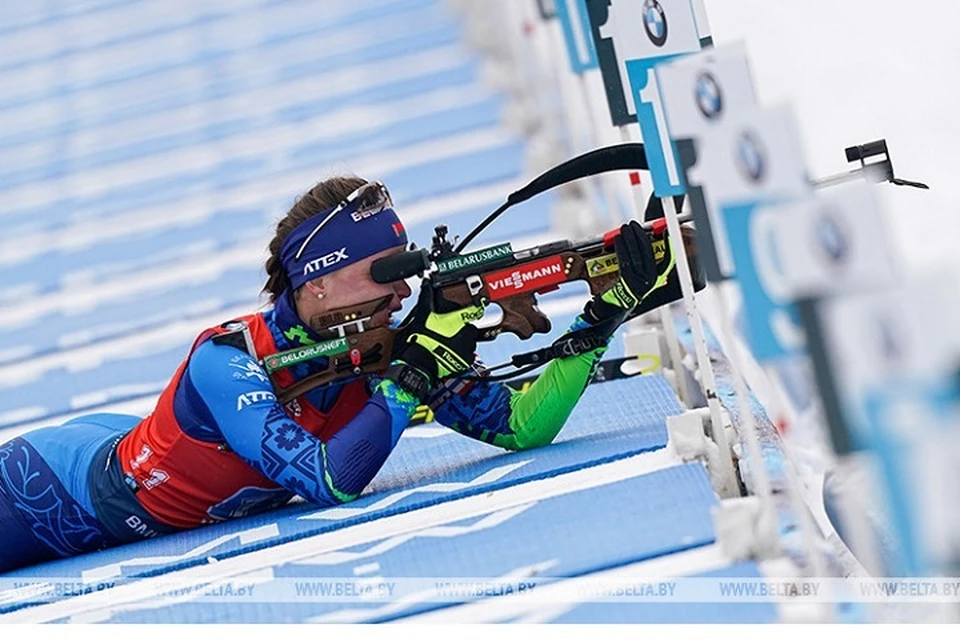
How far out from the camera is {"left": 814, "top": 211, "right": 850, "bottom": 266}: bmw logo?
2.14 meters

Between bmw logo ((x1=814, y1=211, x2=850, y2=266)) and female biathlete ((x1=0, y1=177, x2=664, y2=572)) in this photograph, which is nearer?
bmw logo ((x1=814, y1=211, x2=850, y2=266))

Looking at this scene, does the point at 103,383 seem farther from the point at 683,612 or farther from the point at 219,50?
the point at 219,50

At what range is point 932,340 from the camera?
6.64 feet

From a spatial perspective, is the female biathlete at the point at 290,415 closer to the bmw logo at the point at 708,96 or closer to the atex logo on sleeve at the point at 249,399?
the atex logo on sleeve at the point at 249,399

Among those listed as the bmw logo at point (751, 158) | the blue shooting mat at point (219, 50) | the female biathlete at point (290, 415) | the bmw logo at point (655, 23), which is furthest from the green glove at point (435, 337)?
the blue shooting mat at point (219, 50)

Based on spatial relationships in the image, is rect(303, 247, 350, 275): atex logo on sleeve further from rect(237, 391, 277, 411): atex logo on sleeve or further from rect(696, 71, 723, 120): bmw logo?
rect(696, 71, 723, 120): bmw logo

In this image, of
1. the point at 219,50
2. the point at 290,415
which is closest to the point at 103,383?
the point at 290,415

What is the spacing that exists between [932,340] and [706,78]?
0.67 m

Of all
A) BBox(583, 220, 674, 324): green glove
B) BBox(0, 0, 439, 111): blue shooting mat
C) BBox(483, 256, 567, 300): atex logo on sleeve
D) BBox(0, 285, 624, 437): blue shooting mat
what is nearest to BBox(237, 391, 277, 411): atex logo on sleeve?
BBox(483, 256, 567, 300): atex logo on sleeve

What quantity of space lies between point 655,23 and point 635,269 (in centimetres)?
54

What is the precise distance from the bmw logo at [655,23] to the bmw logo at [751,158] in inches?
32.1

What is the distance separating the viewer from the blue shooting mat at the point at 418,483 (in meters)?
3.59

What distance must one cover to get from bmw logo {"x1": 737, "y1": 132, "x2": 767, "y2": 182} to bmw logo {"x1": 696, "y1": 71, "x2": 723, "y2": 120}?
6.7 inches

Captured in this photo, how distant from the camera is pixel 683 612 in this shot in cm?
281
